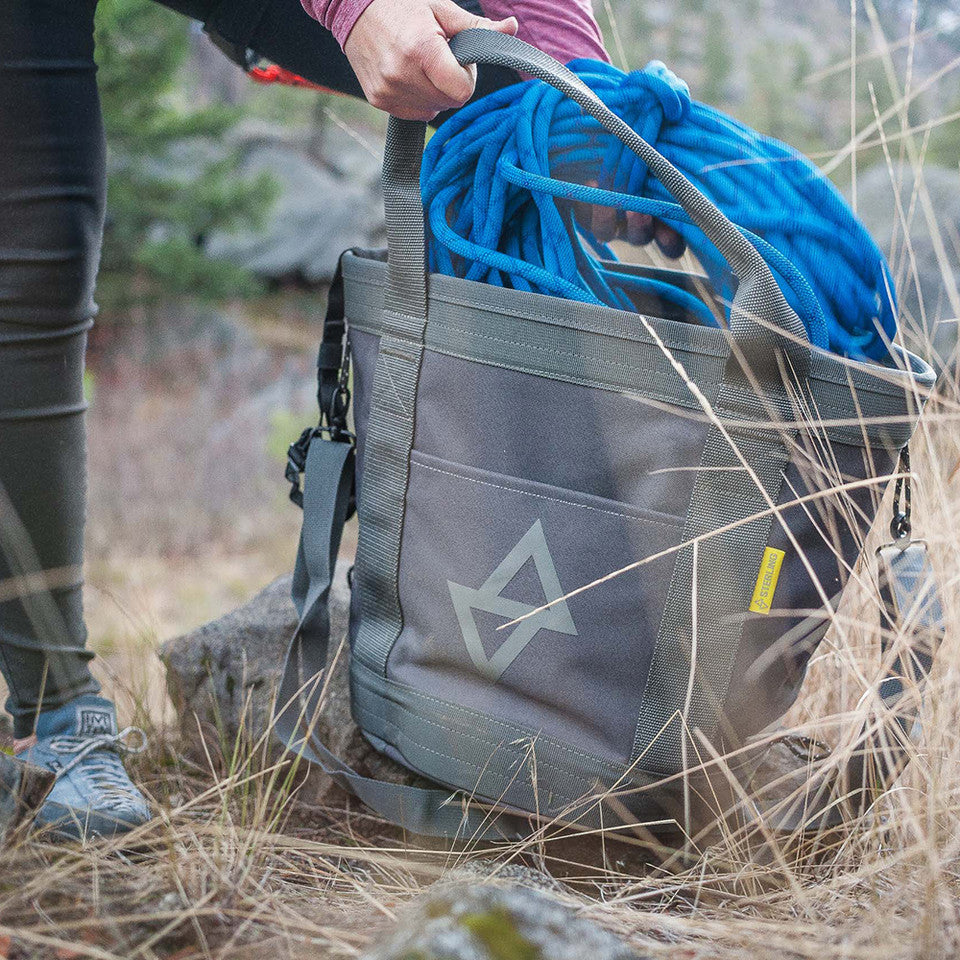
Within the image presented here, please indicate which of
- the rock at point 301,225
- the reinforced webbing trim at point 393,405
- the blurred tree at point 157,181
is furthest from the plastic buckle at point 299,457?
the rock at point 301,225

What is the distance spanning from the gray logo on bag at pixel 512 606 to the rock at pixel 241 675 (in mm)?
378

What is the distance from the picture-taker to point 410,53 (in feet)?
3.03

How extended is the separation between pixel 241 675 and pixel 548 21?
1111 millimetres

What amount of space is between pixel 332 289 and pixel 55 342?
0.37 metres

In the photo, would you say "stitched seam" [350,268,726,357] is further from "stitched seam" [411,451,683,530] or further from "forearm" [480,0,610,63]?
"forearm" [480,0,610,63]

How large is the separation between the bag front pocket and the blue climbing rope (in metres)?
0.26

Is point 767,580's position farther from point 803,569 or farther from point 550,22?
point 550,22

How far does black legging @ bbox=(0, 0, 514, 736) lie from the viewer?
1.03 meters

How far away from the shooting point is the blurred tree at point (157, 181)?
4.59m

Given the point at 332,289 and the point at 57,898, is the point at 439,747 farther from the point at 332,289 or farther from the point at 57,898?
the point at 332,289

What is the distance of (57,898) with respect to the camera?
834mm

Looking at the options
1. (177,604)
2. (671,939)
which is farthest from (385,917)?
(177,604)

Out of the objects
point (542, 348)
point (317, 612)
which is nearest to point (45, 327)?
point (317, 612)

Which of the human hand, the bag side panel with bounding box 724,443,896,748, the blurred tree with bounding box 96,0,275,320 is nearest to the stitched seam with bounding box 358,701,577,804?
the bag side panel with bounding box 724,443,896,748
